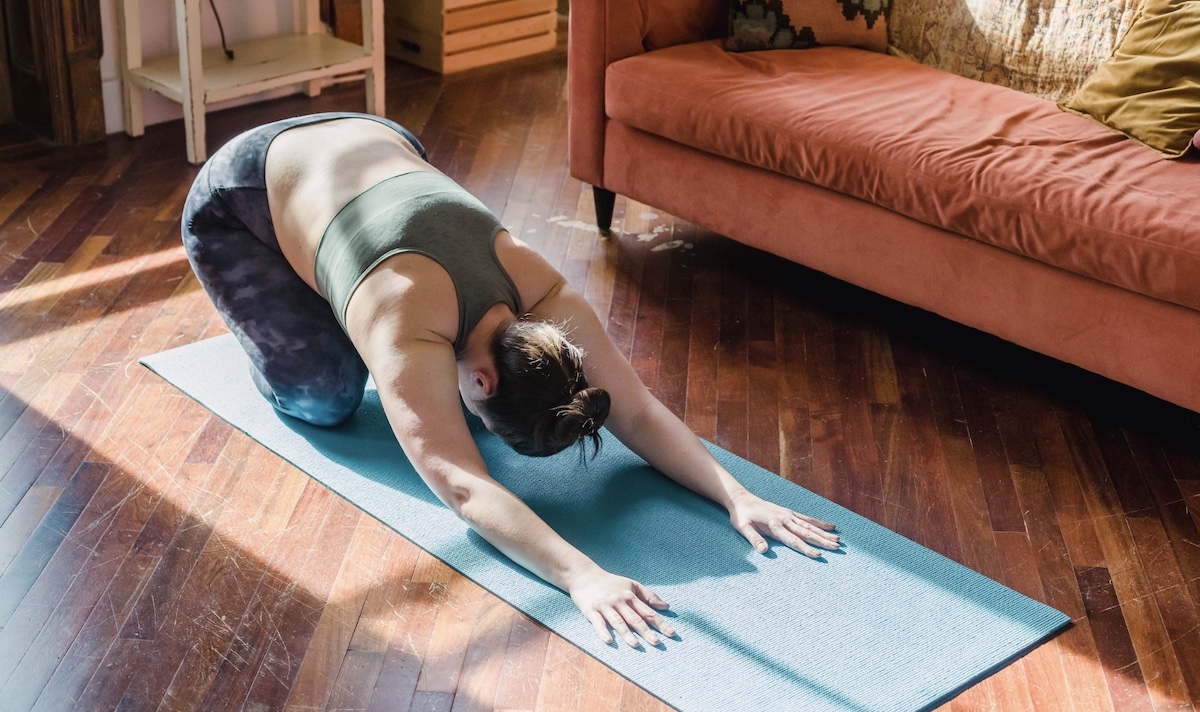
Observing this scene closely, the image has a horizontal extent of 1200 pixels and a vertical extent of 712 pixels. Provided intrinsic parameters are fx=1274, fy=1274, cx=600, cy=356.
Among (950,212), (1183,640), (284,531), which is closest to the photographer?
(1183,640)

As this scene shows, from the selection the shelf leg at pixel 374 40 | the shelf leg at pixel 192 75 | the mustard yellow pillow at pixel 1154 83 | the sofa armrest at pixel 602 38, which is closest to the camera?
the mustard yellow pillow at pixel 1154 83

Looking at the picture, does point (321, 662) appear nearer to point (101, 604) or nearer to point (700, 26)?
point (101, 604)

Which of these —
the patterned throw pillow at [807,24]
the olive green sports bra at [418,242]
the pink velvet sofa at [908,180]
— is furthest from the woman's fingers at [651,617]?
the patterned throw pillow at [807,24]

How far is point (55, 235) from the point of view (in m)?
3.12

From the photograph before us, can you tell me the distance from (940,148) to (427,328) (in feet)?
3.89

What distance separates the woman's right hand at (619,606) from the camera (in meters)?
1.91

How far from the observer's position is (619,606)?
193 cm

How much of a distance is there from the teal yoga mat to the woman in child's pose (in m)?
0.05

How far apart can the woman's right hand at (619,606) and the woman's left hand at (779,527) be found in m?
0.24

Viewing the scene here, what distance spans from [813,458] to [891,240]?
55 centimetres

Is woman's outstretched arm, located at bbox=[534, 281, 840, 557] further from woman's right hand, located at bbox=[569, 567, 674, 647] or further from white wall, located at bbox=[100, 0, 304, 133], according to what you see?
white wall, located at bbox=[100, 0, 304, 133]

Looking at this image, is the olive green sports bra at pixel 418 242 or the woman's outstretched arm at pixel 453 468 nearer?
the woman's outstretched arm at pixel 453 468

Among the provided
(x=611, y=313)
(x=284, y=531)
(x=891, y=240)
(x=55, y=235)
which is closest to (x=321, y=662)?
(x=284, y=531)

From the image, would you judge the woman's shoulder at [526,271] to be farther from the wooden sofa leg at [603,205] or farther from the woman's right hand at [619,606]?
the wooden sofa leg at [603,205]
